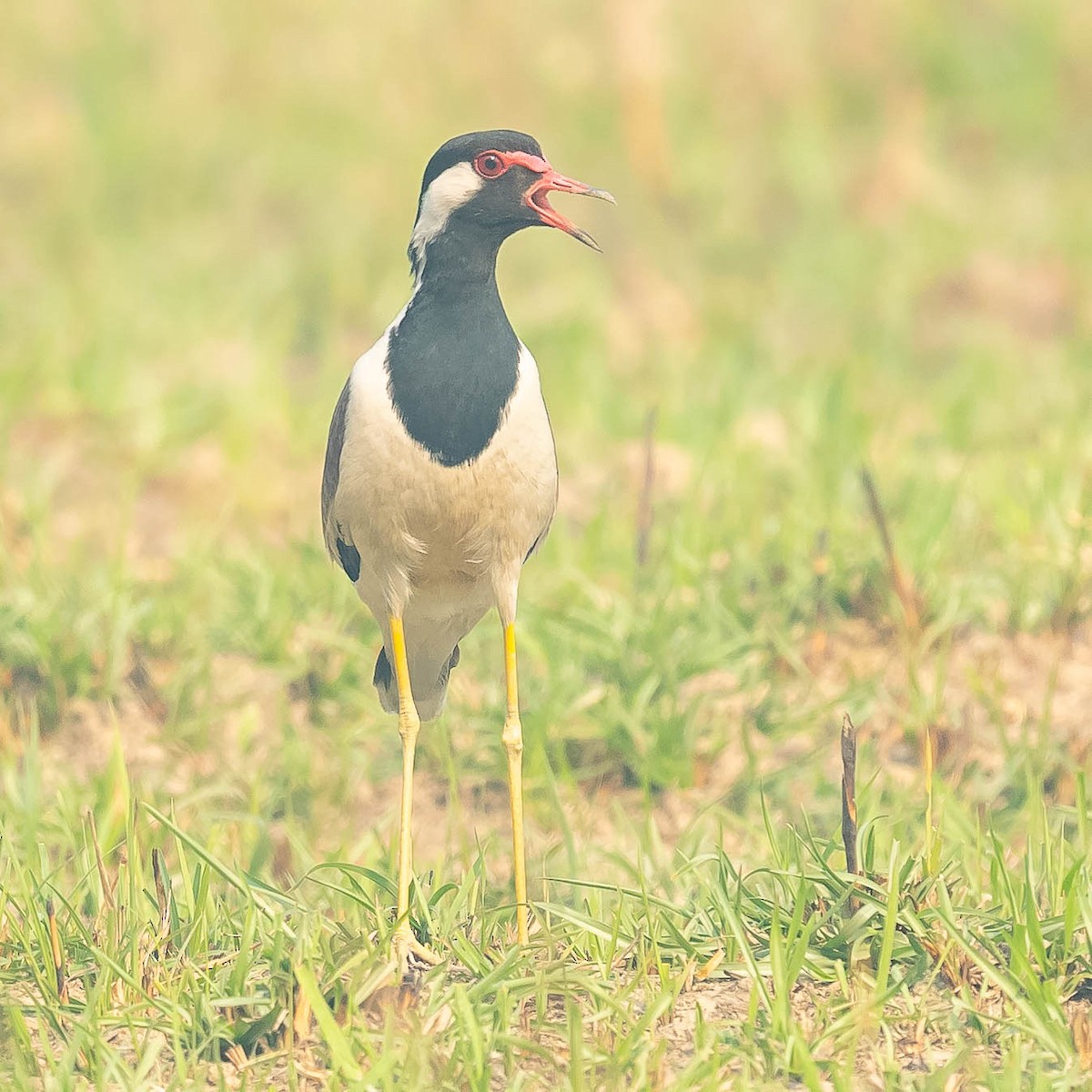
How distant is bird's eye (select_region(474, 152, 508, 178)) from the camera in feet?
11.4

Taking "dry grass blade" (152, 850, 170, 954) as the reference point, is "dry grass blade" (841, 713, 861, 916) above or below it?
above

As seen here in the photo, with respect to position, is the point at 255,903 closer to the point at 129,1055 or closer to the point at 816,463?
the point at 129,1055

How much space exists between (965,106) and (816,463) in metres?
5.04

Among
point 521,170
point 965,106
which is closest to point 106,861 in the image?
point 521,170

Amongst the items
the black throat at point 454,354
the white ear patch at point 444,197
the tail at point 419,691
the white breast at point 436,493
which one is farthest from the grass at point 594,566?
the white ear patch at point 444,197

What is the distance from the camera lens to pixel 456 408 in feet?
11.3

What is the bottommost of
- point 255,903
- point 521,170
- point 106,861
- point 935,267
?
point 106,861

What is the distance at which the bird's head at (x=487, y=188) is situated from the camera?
11.4 feet

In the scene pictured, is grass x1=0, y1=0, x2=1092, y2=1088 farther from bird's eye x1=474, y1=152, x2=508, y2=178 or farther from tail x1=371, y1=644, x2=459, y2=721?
bird's eye x1=474, y1=152, x2=508, y2=178

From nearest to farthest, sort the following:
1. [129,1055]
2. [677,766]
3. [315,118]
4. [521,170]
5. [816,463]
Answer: [129,1055]
[521,170]
[677,766]
[816,463]
[315,118]

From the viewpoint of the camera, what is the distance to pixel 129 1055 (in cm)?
299

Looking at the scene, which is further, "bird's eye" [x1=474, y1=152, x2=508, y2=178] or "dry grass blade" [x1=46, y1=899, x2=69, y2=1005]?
"bird's eye" [x1=474, y1=152, x2=508, y2=178]

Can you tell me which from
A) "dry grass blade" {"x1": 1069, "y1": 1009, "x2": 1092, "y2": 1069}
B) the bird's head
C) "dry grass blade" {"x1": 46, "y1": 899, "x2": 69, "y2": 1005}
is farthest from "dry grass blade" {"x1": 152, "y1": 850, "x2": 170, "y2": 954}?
"dry grass blade" {"x1": 1069, "y1": 1009, "x2": 1092, "y2": 1069}

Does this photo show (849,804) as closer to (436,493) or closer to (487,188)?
(436,493)
